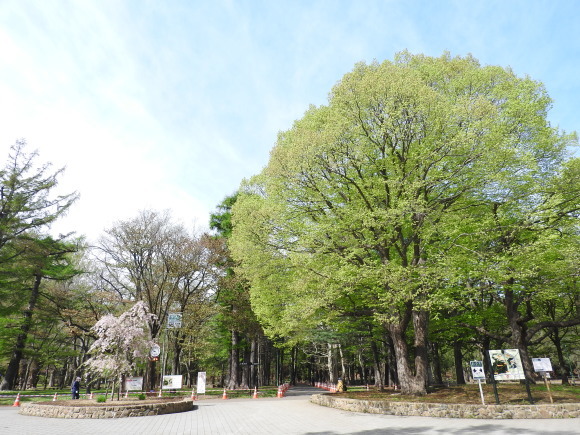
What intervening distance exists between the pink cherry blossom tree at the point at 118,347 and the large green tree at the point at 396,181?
6.64 m

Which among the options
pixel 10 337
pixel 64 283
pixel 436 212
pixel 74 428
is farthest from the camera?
pixel 64 283

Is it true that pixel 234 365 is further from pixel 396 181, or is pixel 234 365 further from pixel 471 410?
pixel 396 181

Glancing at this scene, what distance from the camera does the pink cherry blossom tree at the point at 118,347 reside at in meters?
16.1

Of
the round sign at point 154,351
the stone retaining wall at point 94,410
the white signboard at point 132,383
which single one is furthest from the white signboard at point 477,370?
the white signboard at point 132,383

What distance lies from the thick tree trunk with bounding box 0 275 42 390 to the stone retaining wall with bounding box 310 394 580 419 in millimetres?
28781

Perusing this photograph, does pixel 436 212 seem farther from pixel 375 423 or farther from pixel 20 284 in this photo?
pixel 20 284

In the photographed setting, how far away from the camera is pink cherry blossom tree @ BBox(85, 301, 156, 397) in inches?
633

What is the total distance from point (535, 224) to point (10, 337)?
3837 cm

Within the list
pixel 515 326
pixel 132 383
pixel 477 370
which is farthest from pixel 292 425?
pixel 515 326

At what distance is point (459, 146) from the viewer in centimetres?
1367

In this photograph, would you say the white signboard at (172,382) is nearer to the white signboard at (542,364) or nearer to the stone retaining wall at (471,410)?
the stone retaining wall at (471,410)

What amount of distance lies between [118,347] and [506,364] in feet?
54.5

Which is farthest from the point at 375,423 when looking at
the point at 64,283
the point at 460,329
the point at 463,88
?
the point at 64,283

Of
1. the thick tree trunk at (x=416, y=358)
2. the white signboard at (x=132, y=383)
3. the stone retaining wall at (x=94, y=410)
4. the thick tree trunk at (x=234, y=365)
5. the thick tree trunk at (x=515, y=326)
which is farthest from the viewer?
the thick tree trunk at (x=234, y=365)
